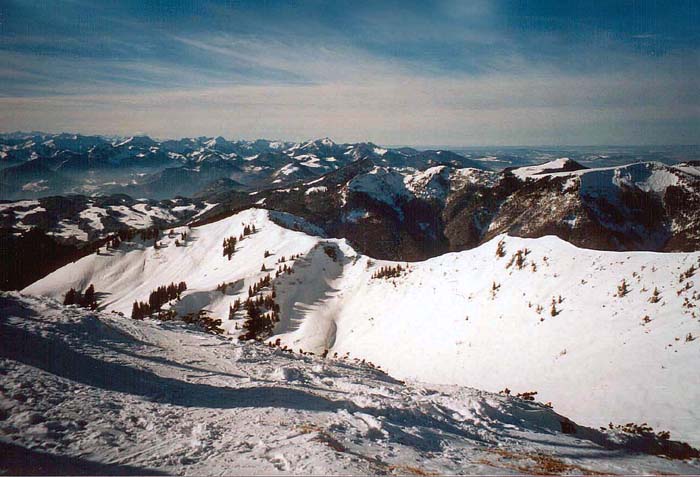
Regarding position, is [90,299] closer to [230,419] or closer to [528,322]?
[230,419]

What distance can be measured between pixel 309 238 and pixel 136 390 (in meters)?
63.5

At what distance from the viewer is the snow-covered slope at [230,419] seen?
7227 millimetres

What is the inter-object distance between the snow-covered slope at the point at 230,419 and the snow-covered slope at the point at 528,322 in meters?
5.84

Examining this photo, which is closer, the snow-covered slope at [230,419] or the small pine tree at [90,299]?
the snow-covered slope at [230,419]

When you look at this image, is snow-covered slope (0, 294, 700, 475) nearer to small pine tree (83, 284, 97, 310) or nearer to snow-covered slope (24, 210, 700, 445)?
snow-covered slope (24, 210, 700, 445)

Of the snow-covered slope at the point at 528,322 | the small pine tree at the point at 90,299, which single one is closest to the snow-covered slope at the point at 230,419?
the snow-covered slope at the point at 528,322

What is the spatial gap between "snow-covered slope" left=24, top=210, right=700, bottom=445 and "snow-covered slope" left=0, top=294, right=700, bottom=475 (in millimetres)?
5840

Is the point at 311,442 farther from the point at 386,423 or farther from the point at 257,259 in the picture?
the point at 257,259

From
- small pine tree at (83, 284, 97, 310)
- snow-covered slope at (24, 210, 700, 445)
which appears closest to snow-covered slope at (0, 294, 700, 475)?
snow-covered slope at (24, 210, 700, 445)

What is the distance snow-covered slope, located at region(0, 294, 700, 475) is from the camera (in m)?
7.23

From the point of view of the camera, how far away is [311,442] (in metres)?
8.11

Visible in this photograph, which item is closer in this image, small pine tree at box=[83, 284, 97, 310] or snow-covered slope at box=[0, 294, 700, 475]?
snow-covered slope at box=[0, 294, 700, 475]

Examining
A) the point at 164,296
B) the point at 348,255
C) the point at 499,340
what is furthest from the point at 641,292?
the point at 164,296

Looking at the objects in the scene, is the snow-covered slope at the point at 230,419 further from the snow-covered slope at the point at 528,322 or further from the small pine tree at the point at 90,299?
the small pine tree at the point at 90,299
